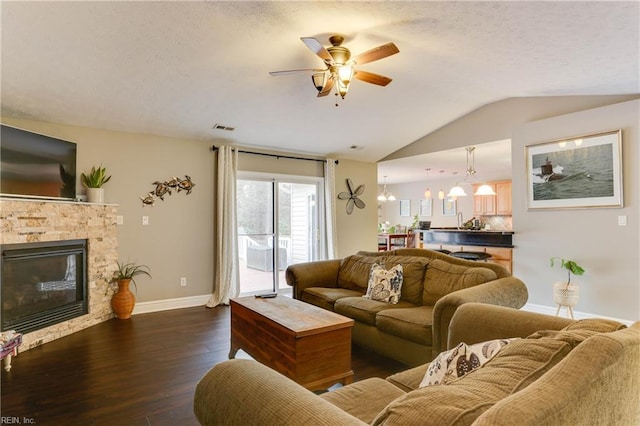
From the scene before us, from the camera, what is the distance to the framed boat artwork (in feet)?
13.2

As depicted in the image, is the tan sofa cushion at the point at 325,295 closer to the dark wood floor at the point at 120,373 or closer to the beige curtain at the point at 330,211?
the dark wood floor at the point at 120,373

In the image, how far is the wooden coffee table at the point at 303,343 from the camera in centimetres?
232

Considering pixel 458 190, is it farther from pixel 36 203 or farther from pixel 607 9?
pixel 36 203

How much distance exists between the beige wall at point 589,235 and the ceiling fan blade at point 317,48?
320 centimetres

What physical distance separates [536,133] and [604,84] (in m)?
0.90

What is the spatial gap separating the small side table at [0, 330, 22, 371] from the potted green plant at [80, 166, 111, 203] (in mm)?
1763

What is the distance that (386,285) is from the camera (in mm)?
3406

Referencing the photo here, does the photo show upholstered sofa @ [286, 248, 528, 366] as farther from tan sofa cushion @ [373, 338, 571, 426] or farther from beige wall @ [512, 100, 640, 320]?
beige wall @ [512, 100, 640, 320]

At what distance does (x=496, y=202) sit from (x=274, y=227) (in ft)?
20.6

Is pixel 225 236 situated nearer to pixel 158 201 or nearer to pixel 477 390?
pixel 158 201

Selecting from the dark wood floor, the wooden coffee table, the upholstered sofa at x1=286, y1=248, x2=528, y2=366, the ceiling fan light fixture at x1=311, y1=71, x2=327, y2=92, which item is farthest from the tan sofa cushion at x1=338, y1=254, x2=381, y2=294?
the ceiling fan light fixture at x1=311, y1=71, x2=327, y2=92

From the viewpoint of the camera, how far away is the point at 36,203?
3.53 metres

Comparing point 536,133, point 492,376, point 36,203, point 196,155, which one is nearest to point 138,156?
point 196,155

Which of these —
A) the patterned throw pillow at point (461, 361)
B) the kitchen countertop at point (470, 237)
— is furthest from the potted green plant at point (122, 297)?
the kitchen countertop at point (470, 237)
